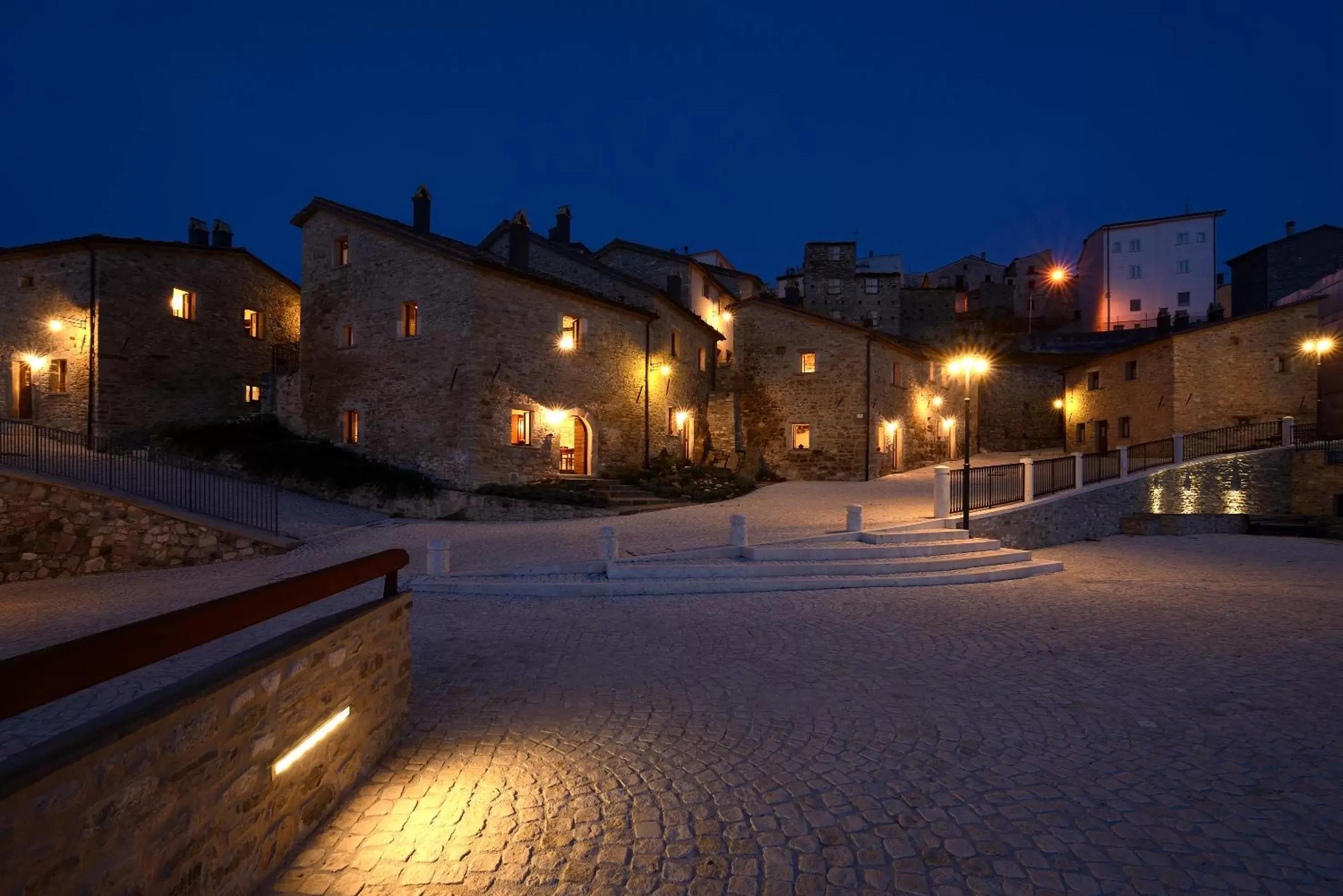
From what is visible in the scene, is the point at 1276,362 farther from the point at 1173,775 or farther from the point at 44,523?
the point at 44,523

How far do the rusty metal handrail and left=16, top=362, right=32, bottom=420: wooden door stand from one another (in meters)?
29.8

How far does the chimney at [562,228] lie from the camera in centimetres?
2917

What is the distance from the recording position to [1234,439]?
2305cm

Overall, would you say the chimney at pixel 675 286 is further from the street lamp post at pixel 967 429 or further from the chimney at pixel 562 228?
the street lamp post at pixel 967 429

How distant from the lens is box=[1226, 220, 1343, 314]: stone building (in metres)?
35.3

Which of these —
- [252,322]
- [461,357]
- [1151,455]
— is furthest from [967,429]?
[252,322]

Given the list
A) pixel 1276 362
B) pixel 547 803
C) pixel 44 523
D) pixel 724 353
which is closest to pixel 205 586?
pixel 44 523

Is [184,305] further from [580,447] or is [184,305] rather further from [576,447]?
[580,447]

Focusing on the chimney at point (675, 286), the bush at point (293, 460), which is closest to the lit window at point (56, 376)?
the bush at point (293, 460)

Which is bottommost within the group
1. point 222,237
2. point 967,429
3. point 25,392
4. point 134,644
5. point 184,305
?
point 134,644

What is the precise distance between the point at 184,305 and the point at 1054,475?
32.0 metres

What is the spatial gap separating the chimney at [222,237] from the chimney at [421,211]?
8.69 m

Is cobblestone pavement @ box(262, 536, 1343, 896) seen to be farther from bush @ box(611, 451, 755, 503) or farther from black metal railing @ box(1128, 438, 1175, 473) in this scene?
black metal railing @ box(1128, 438, 1175, 473)

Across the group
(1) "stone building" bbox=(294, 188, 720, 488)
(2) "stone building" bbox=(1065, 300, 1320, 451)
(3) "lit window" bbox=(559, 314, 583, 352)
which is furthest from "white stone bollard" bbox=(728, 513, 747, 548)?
(2) "stone building" bbox=(1065, 300, 1320, 451)
